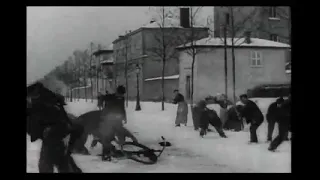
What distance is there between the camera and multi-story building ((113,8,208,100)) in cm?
791

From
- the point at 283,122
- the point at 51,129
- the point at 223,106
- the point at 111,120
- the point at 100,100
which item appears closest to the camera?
the point at 51,129

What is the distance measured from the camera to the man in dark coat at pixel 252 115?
299 inches

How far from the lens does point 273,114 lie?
25.0 ft

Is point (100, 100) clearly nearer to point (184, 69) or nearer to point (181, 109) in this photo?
point (181, 109)

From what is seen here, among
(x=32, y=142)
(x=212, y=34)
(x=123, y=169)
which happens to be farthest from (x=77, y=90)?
(x=212, y=34)

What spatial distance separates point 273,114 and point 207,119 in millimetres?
1264

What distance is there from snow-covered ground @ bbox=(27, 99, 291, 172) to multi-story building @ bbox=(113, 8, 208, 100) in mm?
417

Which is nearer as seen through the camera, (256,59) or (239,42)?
(256,59)

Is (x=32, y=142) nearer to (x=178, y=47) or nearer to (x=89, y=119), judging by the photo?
(x=89, y=119)

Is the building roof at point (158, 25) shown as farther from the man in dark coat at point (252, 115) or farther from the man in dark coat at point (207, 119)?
the man in dark coat at point (252, 115)

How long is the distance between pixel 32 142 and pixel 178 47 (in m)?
3.38

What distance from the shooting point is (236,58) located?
8516 millimetres

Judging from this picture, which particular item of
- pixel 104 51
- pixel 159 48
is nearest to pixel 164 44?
pixel 159 48
